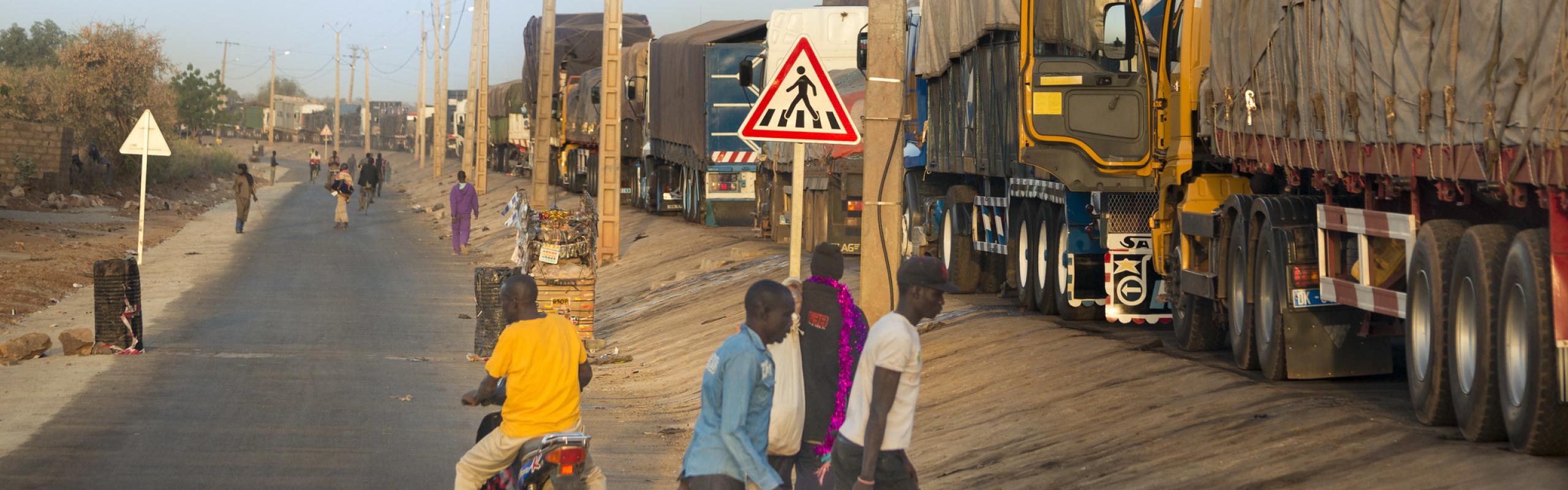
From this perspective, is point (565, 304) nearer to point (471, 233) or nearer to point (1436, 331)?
point (1436, 331)

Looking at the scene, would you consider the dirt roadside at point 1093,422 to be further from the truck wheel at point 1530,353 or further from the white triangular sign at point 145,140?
the white triangular sign at point 145,140

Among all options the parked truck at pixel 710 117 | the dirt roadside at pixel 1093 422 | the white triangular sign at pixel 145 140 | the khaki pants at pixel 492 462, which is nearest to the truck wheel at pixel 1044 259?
the dirt roadside at pixel 1093 422

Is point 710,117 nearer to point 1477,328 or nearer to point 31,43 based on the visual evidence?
point 1477,328

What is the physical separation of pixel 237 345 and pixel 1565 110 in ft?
42.0

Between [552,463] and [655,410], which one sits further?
[655,410]

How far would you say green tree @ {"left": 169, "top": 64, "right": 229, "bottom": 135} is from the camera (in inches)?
4112

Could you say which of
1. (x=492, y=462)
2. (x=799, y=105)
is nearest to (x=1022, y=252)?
(x=799, y=105)

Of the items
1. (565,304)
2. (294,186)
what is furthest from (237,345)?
(294,186)

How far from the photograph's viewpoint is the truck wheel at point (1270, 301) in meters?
9.81

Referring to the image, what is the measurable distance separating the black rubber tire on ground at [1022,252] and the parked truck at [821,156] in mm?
4503

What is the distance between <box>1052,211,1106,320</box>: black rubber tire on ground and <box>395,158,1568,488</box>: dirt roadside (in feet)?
0.72

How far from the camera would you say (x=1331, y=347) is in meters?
9.82

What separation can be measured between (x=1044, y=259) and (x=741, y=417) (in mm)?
9903

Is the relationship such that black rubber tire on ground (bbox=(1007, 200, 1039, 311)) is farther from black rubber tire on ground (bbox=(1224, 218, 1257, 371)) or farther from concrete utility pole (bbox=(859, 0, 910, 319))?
concrete utility pole (bbox=(859, 0, 910, 319))
